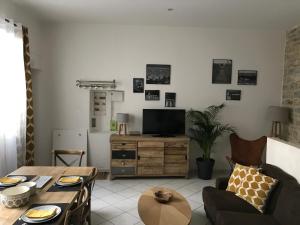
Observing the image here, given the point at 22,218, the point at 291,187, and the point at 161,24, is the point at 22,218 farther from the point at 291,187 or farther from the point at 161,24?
the point at 161,24

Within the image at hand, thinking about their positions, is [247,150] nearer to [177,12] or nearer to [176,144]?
[176,144]

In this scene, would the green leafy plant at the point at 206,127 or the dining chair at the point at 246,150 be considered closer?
the dining chair at the point at 246,150

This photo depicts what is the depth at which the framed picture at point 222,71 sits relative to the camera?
4.99 m

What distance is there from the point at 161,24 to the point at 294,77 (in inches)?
106

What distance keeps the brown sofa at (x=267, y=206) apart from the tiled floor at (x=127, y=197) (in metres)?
0.51

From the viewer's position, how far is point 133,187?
4.23 meters

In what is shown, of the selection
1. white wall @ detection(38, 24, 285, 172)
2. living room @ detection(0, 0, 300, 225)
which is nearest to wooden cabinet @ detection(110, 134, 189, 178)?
living room @ detection(0, 0, 300, 225)

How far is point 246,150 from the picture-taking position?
4.71m

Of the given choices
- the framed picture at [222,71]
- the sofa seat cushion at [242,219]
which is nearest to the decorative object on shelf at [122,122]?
the framed picture at [222,71]

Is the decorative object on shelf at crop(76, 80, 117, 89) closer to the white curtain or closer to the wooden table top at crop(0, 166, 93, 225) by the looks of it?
the white curtain

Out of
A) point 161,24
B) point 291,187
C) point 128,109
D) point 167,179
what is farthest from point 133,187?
point 161,24

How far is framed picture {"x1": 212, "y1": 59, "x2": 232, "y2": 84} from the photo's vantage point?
4988mm

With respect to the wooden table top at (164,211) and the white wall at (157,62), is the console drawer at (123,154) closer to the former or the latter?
the white wall at (157,62)

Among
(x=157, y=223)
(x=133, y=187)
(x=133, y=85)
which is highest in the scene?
(x=133, y=85)
